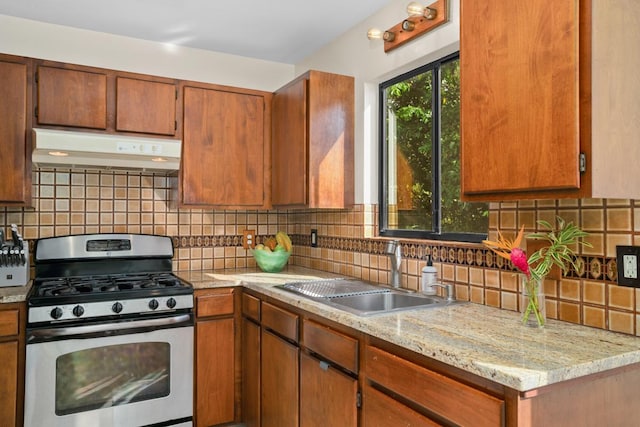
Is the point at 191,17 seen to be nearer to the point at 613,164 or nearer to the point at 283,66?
the point at 283,66

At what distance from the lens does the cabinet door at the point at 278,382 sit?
2.17m

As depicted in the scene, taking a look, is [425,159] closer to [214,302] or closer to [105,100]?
[214,302]

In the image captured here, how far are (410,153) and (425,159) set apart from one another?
14 centimetres

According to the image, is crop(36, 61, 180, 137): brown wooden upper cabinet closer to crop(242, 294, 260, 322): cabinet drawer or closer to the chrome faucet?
crop(242, 294, 260, 322): cabinet drawer

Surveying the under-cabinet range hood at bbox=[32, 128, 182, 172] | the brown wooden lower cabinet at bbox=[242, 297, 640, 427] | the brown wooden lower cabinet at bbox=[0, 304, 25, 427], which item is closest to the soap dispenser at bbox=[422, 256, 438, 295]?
the brown wooden lower cabinet at bbox=[242, 297, 640, 427]

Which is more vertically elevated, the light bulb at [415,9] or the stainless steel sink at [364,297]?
the light bulb at [415,9]

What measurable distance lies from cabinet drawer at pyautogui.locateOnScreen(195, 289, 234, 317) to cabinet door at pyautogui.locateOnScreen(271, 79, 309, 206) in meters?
0.71

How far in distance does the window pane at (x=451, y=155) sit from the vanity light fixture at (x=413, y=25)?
216 millimetres

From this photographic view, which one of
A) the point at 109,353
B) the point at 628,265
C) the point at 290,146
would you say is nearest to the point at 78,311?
the point at 109,353

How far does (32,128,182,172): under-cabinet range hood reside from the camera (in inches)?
96.3

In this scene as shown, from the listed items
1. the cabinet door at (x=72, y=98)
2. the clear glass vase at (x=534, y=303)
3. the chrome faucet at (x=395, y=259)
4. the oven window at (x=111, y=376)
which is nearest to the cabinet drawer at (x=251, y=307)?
the oven window at (x=111, y=376)

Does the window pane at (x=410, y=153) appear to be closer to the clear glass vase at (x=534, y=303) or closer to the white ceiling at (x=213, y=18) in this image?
the white ceiling at (x=213, y=18)

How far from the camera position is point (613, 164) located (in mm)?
1325

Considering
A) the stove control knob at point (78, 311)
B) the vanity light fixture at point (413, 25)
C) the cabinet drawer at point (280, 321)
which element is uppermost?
the vanity light fixture at point (413, 25)
